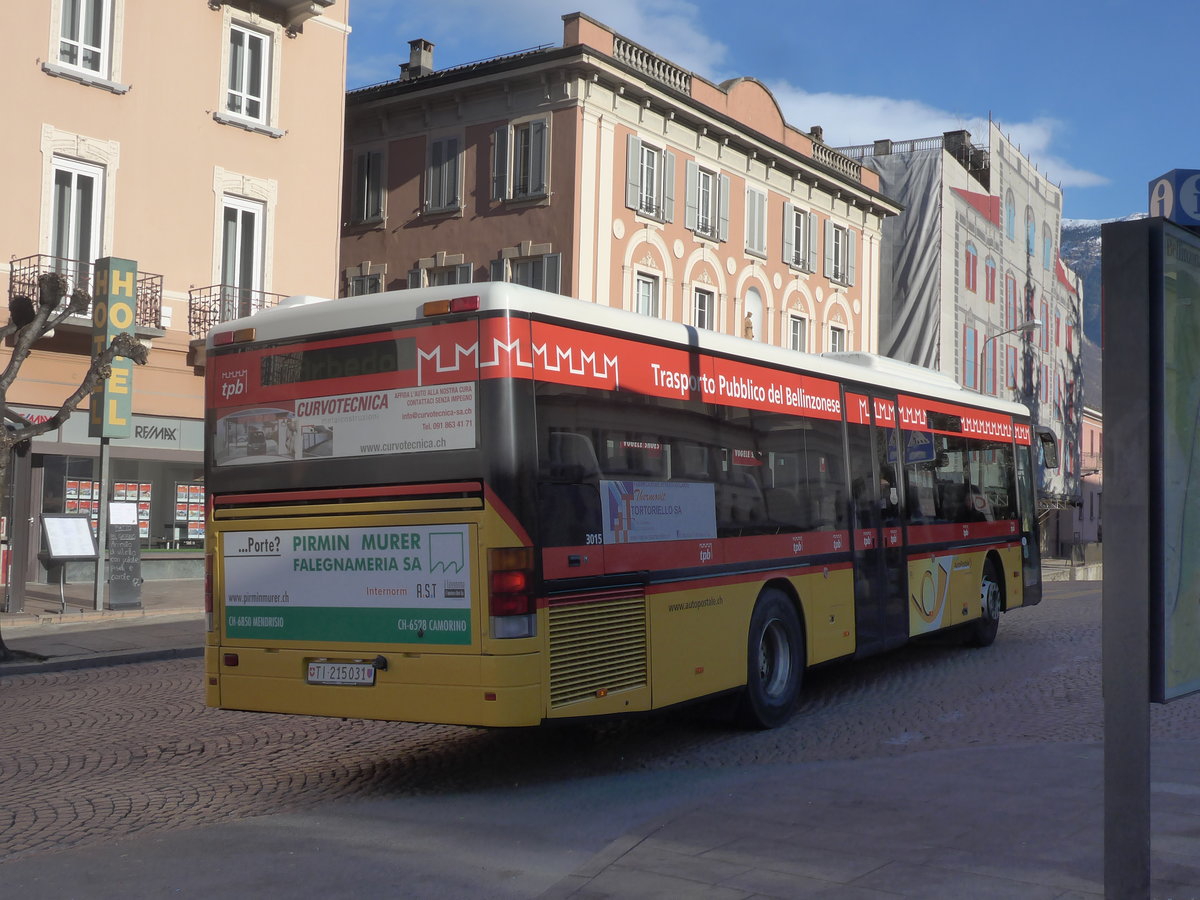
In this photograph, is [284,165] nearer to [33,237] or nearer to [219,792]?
[33,237]

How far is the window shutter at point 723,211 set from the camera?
109 feet

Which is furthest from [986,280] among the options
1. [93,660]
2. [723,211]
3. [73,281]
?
[93,660]

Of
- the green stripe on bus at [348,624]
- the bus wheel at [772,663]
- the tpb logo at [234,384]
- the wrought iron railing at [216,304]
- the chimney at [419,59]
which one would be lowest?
the bus wheel at [772,663]

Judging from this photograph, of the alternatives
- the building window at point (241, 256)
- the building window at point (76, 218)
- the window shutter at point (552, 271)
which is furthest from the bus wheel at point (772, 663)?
the window shutter at point (552, 271)

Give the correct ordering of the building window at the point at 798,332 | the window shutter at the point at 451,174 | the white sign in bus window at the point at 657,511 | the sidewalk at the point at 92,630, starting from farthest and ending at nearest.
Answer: the building window at the point at 798,332, the window shutter at the point at 451,174, the sidewalk at the point at 92,630, the white sign in bus window at the point at 657,511

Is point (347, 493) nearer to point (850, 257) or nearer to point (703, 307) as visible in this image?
point (703, 307)

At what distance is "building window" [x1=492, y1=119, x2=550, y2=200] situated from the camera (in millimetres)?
29422

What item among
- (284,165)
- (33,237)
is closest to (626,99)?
(284,165)

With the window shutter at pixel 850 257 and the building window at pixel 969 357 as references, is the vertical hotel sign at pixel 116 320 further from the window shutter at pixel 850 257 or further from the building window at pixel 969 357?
the building window at pixel 969 357

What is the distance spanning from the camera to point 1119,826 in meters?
4.23

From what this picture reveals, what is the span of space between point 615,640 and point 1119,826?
390 cm

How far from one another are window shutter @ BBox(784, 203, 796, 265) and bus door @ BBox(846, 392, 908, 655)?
80.7 feet

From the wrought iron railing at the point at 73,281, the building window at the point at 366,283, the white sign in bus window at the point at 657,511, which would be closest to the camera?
the white sign in bus window at the point at 657,511

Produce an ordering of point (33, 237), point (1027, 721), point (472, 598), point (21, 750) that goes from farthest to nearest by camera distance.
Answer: point (33, 237)
point (1027, 721)
point (21, 750)
point (472, 598)
